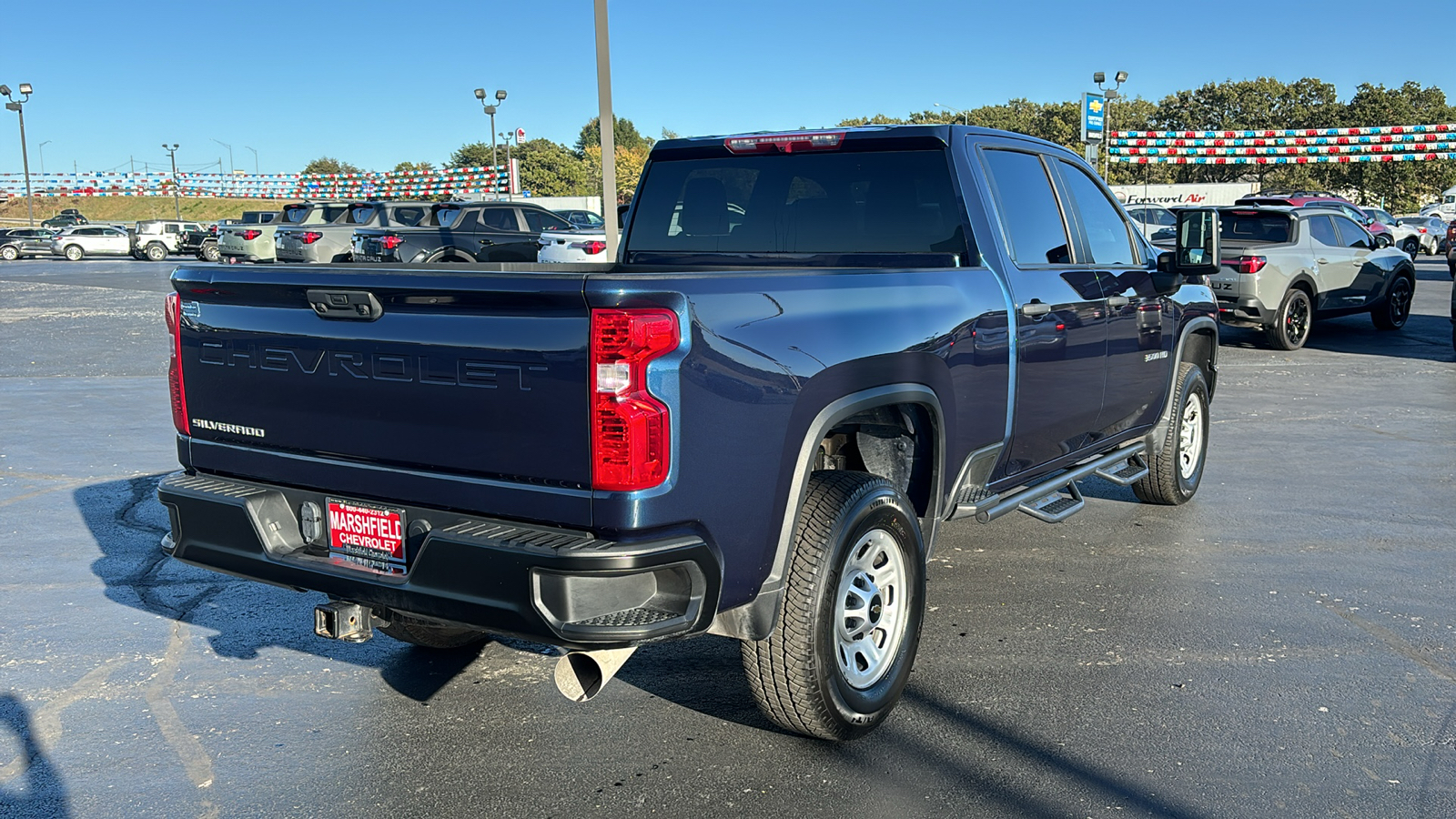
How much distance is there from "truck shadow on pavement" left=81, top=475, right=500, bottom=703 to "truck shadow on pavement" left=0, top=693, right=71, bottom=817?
804mm

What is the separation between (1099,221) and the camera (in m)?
5.79

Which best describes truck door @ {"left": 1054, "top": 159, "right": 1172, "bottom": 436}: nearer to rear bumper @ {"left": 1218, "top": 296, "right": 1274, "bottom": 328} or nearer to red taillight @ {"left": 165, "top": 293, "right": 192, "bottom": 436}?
red taillight @ {"left": 165, "top": 293, "right": 192, "bottom": 436}

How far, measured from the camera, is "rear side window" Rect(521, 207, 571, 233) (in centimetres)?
2272

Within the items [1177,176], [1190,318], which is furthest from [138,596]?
[1177,176]

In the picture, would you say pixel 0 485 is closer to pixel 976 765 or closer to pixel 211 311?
pixel 211 311

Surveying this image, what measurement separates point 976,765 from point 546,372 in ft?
5.99

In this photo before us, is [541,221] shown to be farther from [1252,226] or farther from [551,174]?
[551,174]

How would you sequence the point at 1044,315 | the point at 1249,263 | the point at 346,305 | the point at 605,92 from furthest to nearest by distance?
the point at 1249,263, the point at 605,92, the point at 1044,315, the point at 346,305

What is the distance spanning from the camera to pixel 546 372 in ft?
9.72

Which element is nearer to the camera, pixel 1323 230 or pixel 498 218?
pixel 1323 230

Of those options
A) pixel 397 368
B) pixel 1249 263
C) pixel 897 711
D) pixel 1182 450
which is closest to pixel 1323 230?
pixel 1249 263

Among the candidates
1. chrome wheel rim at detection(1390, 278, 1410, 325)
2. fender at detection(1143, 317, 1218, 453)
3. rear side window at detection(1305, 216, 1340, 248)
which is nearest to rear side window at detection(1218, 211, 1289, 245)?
Result: rear side window at detection(1305, 216, 1340, 248)

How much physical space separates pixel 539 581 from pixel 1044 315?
8.82 feet

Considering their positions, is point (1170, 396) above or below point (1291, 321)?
above
